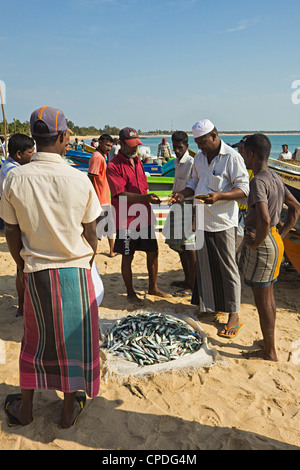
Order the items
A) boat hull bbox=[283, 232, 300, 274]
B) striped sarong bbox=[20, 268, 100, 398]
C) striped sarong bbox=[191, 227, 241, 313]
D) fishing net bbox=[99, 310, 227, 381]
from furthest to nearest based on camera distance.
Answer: boat hull bbox=[283, 232, 300, 274]
striped sarong bbox=[191, 227, 241, 313]
fishing net bbox=[99, 310, 227, 381]
striped sarong bbox=[20, 268, 100, 398]

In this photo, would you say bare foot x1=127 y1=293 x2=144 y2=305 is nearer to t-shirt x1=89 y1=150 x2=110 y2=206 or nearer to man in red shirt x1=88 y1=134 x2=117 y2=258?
man in red shirt x1=88 y1=134 x2=117 y2=258

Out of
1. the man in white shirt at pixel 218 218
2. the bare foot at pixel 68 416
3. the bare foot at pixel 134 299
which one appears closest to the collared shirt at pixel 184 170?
the man in white shirt at pixel 218 218

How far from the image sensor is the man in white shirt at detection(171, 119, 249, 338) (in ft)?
12.2

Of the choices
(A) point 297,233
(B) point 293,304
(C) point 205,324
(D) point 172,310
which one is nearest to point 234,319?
(C) point 205,324

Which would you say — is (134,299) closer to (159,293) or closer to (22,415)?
(159,293)

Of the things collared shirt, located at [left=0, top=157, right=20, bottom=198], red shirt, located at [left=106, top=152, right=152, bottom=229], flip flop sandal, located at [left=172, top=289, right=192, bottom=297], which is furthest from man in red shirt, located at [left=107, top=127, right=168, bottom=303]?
collared shirt, located at [left=0, top=157, right=20, bottom=198]

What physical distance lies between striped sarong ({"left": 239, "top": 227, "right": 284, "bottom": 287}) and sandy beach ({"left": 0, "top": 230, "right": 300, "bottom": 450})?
889 mm

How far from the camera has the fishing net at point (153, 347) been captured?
339 cm

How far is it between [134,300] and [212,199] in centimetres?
204

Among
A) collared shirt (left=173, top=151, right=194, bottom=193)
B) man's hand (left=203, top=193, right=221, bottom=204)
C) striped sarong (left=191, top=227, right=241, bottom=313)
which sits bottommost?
striped sarong (left=191, top=227, right=241, bottom=313)

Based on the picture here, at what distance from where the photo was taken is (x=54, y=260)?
231 cm

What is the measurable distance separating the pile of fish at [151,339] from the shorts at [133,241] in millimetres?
973

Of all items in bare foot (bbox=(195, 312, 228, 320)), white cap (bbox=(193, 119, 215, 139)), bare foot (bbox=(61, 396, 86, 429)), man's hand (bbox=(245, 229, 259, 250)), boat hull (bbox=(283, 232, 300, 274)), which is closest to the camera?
bare foot (bbox=(61, 396, 86, 429))

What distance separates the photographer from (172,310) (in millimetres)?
4668
